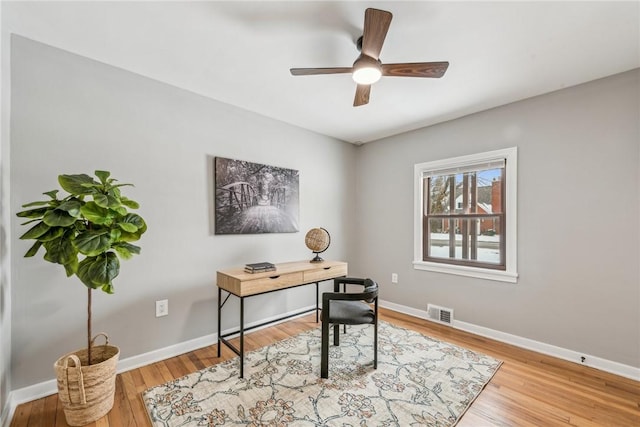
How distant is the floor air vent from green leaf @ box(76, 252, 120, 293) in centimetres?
322

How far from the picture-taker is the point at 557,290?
8.25 ft

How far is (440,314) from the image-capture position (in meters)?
3.27

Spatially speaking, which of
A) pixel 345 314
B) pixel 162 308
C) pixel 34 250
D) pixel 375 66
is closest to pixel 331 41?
pixel 375 66

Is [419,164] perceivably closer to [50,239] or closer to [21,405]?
[50,239]

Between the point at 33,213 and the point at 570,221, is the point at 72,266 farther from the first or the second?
the point at 570,221

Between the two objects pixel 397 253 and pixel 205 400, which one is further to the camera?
pixel 397 253

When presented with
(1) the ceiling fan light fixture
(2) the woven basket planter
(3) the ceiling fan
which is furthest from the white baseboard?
(2) the woven basket planter

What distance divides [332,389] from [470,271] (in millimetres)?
2026

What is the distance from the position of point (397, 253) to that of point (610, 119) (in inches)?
95.2

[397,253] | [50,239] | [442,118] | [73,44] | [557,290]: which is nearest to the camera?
[50,239]

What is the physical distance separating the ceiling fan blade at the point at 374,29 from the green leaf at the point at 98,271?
2.03 m

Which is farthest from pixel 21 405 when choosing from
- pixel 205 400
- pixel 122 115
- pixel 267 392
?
pixel 122 115

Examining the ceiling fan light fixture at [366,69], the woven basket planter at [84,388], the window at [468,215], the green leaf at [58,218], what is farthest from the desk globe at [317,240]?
the green leaf at [58,218]

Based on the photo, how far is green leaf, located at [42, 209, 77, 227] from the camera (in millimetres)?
1480
